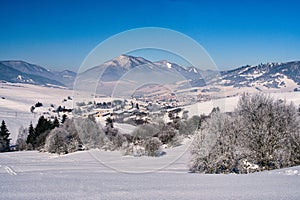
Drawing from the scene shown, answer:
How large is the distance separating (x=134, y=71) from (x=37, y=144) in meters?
54.8

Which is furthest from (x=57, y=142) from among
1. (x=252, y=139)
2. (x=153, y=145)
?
(x=252, y=139)

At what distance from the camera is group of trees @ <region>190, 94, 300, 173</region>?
2552cm

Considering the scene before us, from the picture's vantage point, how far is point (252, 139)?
84.5ft

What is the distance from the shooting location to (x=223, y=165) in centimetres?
2628

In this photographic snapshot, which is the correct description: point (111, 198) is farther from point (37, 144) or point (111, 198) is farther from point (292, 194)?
point (37, 144)

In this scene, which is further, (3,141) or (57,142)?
(3,141)

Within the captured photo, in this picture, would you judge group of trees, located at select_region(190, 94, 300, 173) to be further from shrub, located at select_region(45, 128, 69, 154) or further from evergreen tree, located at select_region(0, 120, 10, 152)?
evergreen tree, located at select_region(0, 120, 10, 152)

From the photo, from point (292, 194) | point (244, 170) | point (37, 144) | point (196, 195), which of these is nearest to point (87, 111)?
point (196, 195)

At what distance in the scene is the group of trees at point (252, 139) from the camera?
2552 centimetres

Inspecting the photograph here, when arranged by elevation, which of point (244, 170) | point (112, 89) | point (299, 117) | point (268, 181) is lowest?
point (244, 170)

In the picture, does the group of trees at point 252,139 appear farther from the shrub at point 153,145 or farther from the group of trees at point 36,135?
the group of trees at point 36,135

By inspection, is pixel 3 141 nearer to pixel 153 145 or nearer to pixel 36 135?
pixel 36 135

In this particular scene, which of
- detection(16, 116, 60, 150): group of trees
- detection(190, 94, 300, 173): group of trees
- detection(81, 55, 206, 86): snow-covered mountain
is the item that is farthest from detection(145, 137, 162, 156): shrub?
detection(16, 116, 60, 150): group of trees

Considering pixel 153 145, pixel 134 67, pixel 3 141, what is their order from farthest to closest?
pixel 3 141 → pixel 153 145 → pixel 134 67
